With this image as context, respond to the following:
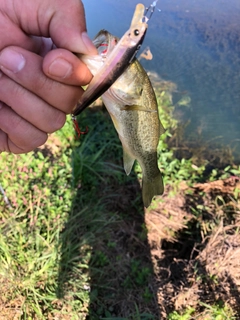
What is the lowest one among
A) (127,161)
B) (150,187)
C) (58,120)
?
(150,187)

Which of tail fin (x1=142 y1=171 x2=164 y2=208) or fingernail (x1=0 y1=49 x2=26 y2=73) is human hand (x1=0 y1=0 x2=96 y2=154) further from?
tail fin (x1=142 y1=171 x2=164 y2=208)

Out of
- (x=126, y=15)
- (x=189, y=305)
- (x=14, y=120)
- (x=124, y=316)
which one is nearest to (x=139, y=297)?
(x=124, y=316)

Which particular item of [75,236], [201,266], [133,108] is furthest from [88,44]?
[201,266]

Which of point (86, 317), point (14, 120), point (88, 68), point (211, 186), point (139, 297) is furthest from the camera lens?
point (211, 186)

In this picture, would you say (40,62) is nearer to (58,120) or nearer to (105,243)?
(58,120)

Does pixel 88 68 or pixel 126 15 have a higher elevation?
pixel 88 68

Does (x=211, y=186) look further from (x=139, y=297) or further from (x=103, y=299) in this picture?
(x=103, y=299)

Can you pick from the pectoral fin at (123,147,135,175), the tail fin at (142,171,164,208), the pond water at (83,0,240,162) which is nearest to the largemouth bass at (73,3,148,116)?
the pectoral fin at (123,147,135,175)

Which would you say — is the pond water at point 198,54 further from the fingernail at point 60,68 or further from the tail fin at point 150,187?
the fingernail at point 60,68
